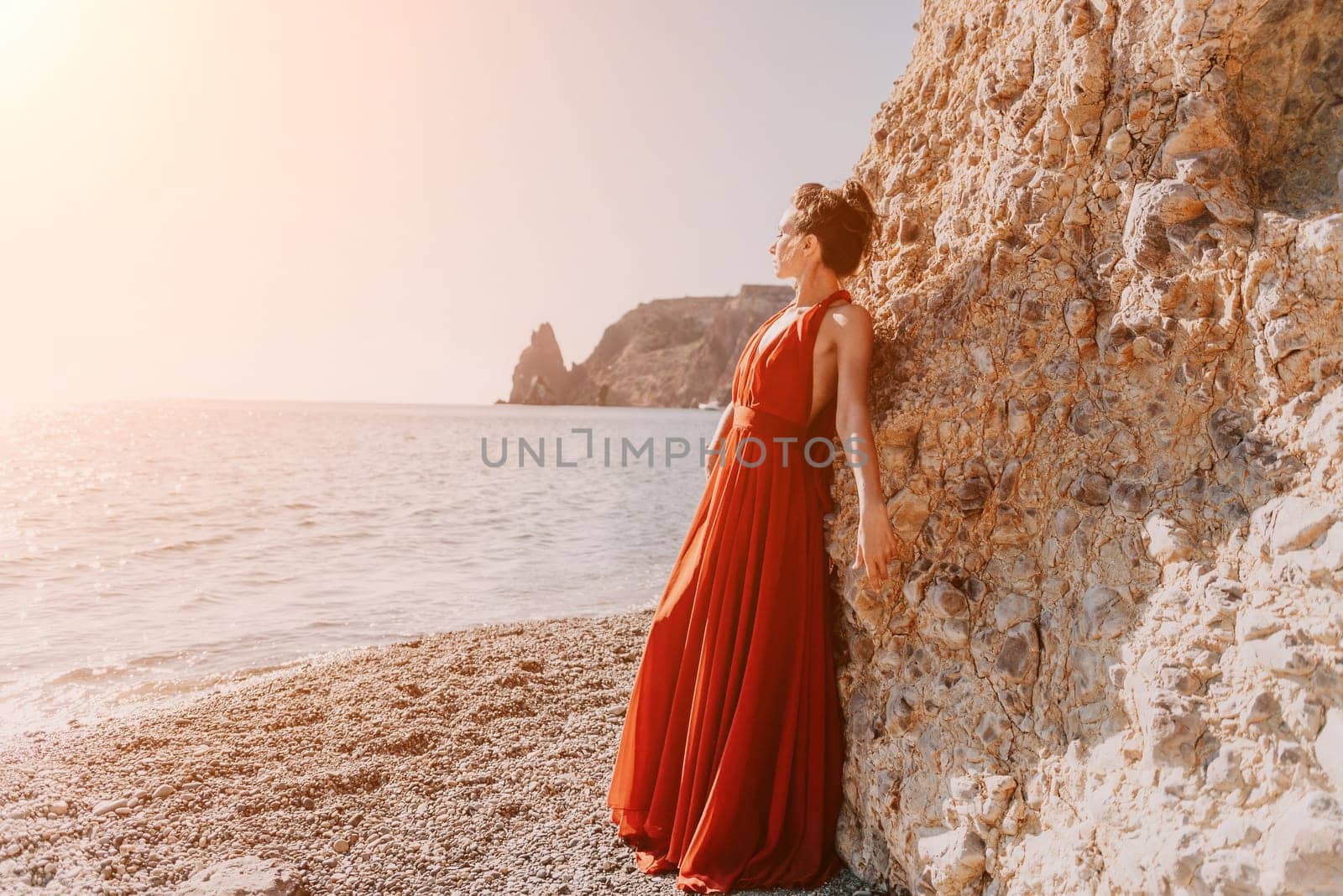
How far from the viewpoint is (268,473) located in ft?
71.9

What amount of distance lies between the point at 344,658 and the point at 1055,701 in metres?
5.29

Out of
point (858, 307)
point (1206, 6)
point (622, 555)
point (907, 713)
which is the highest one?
point (1206, 6)

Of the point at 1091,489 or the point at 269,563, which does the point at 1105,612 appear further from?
the point at 269,563

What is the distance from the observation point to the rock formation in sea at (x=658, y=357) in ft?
333

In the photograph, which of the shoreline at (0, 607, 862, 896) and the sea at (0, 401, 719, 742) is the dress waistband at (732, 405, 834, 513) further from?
the sea at (0, 401, 719, 742)

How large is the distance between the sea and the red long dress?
14.0ft

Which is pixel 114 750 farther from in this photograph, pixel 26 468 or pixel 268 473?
pixel 26 468

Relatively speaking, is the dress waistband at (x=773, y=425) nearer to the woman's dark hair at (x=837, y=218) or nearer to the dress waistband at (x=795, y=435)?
the dress waistband at (x=795, y=435)

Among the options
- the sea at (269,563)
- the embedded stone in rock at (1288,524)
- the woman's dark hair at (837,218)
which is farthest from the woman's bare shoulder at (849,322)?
the sea at (269,563)

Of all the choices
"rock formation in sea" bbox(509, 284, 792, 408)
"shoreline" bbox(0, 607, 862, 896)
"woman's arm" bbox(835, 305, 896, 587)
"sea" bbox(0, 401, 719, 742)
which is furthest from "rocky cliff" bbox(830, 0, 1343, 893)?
"rock formation in sea" bbox(509, 284, 792, 408)

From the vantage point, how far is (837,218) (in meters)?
2.90

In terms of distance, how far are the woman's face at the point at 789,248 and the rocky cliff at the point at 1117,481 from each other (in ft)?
1.38

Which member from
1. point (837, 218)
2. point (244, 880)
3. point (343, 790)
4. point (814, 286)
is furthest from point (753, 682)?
point (343, 790)

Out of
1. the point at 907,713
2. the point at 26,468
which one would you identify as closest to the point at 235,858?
the point at 907,713
